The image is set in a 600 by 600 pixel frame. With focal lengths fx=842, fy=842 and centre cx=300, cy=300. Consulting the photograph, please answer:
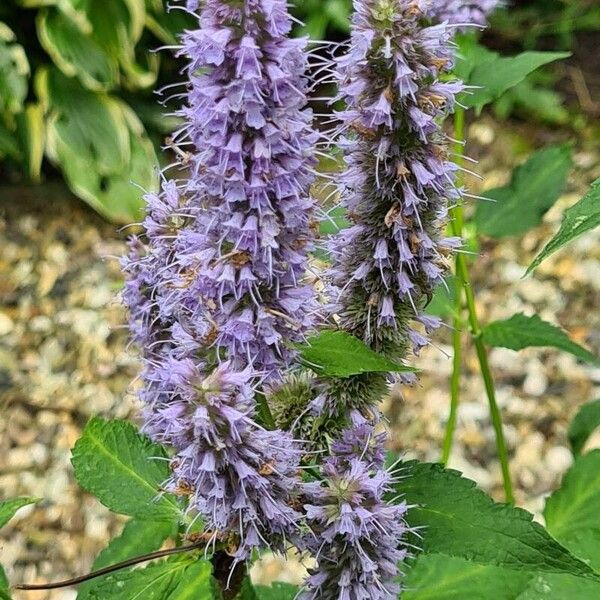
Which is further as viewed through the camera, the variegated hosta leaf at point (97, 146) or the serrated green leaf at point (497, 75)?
the variegated hosta leaf at point (97, 146)

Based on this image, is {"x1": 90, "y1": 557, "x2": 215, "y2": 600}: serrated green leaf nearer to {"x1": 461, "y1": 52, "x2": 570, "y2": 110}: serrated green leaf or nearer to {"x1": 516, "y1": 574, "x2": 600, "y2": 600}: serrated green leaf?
{"x1": 516, "y1": 574, "x2": 600, "y2": 600}: serrated green leaf

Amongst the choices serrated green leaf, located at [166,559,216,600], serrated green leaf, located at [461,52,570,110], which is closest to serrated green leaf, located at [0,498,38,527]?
serrated green leaf, located at [166,559,216,600]

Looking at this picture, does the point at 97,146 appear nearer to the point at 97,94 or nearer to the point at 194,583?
the point at 97,94

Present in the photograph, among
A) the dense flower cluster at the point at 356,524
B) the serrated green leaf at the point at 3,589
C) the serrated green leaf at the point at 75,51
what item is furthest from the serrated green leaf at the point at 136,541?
the serrated green leaf at the point at 75,51

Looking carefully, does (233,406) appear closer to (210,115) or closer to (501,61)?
(210,115)

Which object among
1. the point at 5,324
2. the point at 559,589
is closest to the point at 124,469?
the point at 559,589

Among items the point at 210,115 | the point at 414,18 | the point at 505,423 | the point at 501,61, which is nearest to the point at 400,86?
the point at 414,18

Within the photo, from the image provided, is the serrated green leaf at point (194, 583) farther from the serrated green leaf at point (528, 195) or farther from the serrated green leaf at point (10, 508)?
the serrated green leaf at point (528, 195)

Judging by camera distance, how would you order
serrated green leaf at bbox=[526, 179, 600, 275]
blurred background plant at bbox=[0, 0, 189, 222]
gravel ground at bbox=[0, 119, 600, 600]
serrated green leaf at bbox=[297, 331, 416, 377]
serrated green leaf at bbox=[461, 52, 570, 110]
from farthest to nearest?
blurred background plant at bbox=[0, 0, 189, 222], gravel ground at bbox=[0, 119, 600, 600], serrated green leaf at bbox=[461, 52, 570, 110], serrated green leaf at bbox=[297, 331, 416, 377], serrated green leaf at bbox=[526, 179, 600, 275]

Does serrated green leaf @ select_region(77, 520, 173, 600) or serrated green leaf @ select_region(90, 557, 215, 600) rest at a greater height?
serrated green leaf @ select_region(90, 557, 215, 600)
